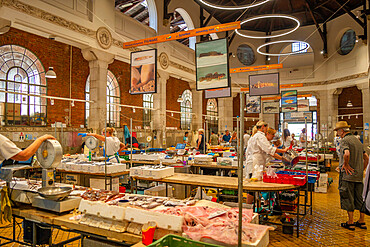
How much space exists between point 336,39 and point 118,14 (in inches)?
633

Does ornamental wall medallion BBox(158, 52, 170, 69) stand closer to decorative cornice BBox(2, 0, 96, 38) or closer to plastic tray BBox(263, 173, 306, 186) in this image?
decorative cornice BBox(2, 0, 96, 38)

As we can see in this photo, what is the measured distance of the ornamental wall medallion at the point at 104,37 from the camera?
11156 mm

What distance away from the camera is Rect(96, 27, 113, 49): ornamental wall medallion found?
36.6 feet

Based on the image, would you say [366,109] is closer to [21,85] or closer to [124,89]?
[124,89]

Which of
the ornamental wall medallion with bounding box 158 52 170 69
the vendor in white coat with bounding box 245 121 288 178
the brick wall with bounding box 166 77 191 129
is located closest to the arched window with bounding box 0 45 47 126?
the ornamental wall medallion with bounding box 158 52 170 69

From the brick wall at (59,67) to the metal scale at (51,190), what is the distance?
9372 mm

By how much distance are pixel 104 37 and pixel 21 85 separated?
382cm

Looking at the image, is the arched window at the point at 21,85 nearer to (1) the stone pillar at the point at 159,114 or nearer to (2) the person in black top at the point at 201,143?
(1) the stone pillar at the point at 159,114

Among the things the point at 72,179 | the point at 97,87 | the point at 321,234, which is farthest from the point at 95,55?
the point at 321,234

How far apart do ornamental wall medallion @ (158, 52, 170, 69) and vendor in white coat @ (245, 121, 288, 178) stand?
34.1ft

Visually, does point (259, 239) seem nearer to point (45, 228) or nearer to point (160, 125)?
point (45, 228)

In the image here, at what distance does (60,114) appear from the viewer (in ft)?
38.6

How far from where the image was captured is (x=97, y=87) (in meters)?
11.3

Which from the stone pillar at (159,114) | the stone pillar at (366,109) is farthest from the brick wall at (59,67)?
the stone pillar at (366,109)
